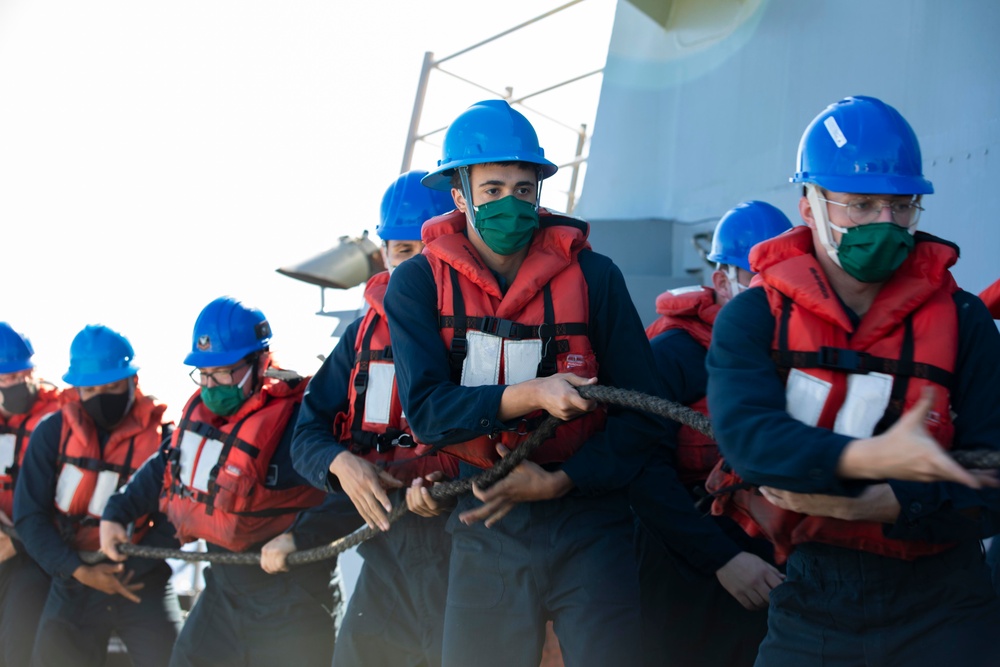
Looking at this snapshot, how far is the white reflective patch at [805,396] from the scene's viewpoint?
2.02m

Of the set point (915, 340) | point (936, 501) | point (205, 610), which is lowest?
point (205, 610)

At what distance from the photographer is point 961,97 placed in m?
3.75

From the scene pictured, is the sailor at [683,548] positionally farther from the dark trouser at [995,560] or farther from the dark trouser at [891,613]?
the dark trouser at [891,613]

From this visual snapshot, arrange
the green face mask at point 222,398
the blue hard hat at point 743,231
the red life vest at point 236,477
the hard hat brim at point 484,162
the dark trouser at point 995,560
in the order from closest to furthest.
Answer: the hard hat brim at point 484,162, the dark trouser at point 995,560, the blue hard hat at point 743,231, the red life vest at point 236,477, the green face mask at point 222,398

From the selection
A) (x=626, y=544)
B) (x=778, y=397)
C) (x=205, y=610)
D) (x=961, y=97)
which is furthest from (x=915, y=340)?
(x=205, y=610)

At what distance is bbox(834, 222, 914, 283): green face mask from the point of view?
2029 millimetres

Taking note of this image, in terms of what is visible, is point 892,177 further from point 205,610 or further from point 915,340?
point 205,610

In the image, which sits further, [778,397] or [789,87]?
[789,87]

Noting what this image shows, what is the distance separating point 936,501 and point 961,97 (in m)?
2.43

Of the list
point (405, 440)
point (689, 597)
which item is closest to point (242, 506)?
point (405, 440)

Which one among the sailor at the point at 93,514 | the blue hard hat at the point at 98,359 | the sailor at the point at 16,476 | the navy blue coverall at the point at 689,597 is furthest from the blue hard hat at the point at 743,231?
the sailor at the point at 16,476

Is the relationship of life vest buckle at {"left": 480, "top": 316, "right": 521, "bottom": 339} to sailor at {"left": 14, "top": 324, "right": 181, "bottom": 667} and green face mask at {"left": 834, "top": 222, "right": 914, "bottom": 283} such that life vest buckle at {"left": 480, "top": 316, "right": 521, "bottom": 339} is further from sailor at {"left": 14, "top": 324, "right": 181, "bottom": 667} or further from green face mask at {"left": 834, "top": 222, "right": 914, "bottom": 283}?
sailor at {"left": 14, "top": 324, "right": 181, "bottom": 667}

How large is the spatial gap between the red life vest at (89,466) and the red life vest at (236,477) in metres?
1.07

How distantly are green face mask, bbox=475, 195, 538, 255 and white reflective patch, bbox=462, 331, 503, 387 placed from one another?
26cm
